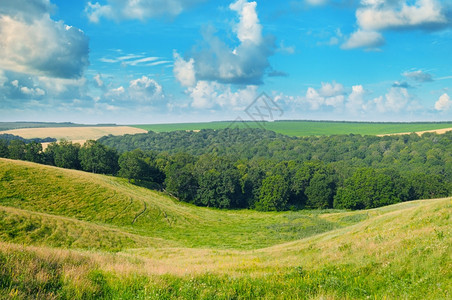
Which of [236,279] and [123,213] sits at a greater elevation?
[236,279]

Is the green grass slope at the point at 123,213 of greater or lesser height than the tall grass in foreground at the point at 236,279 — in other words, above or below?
below

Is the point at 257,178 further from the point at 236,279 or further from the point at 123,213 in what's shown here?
the point at 236,279

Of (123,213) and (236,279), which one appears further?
(123,213)

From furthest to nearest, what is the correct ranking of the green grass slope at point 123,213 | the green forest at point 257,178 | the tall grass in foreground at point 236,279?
the green forest at point 257,178, the green grass slope at point 123,213, the tall grass in foreground at point 236,279

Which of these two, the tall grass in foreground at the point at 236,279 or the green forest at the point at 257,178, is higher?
the tall grass in foreground at the point at 236,279

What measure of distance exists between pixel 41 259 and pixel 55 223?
2702 centimetres

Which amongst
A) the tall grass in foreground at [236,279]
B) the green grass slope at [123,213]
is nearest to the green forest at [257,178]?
the green grass slope at [123,213]

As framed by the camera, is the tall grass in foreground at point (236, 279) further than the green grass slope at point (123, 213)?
No

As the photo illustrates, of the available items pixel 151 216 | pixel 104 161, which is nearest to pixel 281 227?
pixel 151 216

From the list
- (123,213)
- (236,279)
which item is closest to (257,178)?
(123,213)

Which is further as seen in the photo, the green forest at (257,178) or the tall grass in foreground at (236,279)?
the green forest at (257,178)

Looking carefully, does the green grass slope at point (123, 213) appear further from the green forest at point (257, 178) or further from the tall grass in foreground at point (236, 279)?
the tall grass in foreground at point (236, 279)

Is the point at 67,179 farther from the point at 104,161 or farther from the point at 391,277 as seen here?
the point at 391,277

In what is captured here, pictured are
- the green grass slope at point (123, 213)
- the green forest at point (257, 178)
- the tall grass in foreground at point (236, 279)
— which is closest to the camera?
the tall grass in foreground at point (236, 279)
